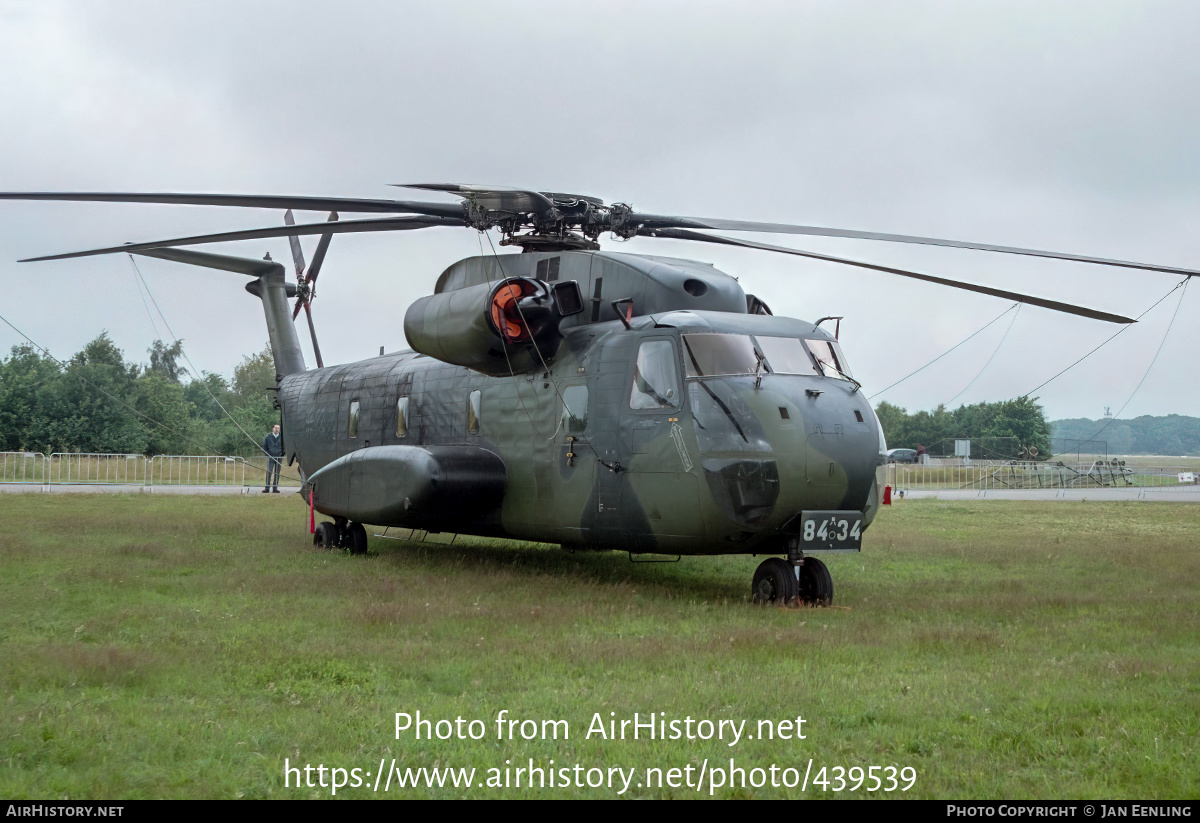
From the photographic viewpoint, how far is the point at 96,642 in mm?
7656

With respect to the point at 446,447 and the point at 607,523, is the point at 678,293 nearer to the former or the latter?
the point at 607,523

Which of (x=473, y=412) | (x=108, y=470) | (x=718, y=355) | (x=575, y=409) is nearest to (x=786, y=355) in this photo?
(x=718, y=355)

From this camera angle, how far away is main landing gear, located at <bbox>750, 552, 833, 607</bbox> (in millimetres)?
9789

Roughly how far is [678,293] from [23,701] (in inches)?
295

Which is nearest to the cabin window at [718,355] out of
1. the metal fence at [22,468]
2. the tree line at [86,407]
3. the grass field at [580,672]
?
the grass field at [580,672]

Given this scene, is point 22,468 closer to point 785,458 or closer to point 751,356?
point 751,356

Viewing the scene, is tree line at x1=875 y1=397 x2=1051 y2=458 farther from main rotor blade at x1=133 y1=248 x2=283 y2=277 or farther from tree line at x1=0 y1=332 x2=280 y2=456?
main rotor blade at x1=133 y1=248 x2=283 y2=277

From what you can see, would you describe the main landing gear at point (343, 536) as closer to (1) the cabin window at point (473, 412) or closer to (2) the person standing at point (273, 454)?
(1) the cabin window at point (473, 412)

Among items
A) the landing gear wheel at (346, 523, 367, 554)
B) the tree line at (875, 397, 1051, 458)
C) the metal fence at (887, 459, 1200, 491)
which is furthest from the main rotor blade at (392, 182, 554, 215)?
the tree line at (875, 397, 1051, 458)

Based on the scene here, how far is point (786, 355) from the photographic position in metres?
10.2

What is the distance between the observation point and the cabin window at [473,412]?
1283 cm

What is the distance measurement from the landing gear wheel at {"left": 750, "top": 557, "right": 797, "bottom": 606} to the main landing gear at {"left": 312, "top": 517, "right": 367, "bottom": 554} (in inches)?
276

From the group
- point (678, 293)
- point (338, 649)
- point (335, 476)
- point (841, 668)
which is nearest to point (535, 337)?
point (678, 293)

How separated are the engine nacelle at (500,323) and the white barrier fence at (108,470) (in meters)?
21.7
